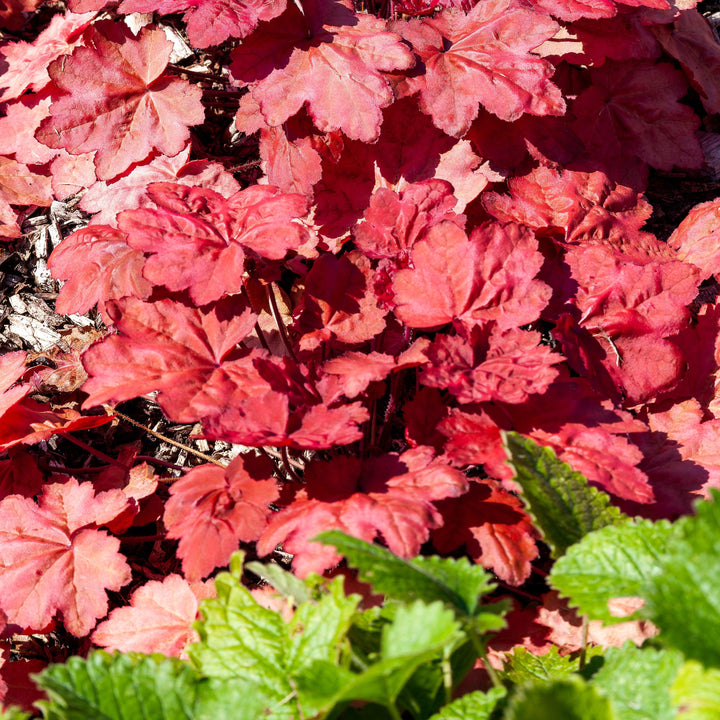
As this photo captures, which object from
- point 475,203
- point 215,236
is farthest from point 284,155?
point 475,203

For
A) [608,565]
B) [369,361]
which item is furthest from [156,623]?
[608,565]

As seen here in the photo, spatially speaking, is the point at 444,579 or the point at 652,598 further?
the point at 444,579

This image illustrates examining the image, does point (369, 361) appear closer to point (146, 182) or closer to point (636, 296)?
point (636, 296)

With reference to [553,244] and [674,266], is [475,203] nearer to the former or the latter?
[553,244]

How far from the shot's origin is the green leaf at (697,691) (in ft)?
2.78

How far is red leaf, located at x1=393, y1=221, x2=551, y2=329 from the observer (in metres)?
1.61

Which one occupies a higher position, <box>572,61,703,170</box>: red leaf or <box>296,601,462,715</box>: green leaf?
<box>572,61,703,170</box>: red leaf

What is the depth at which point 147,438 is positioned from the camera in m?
2.19

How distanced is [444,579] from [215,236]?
93 centimetres

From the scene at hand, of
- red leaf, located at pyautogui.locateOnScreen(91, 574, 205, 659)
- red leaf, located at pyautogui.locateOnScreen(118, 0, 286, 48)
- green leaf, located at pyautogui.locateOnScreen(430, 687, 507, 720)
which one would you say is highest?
red leaf, located at pyautogui.locateOnScreen(118, 0, 286, 48)

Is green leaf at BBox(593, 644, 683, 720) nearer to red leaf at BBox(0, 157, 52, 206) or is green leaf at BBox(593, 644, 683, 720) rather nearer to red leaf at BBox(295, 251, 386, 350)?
red leaf at BBox(295, 251, 386, 350)

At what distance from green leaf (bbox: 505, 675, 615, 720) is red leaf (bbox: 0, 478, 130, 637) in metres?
1.02

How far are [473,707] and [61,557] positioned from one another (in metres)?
1.03

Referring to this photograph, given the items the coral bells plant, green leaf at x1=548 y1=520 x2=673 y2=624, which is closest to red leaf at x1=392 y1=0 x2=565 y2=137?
the coral bells plant
